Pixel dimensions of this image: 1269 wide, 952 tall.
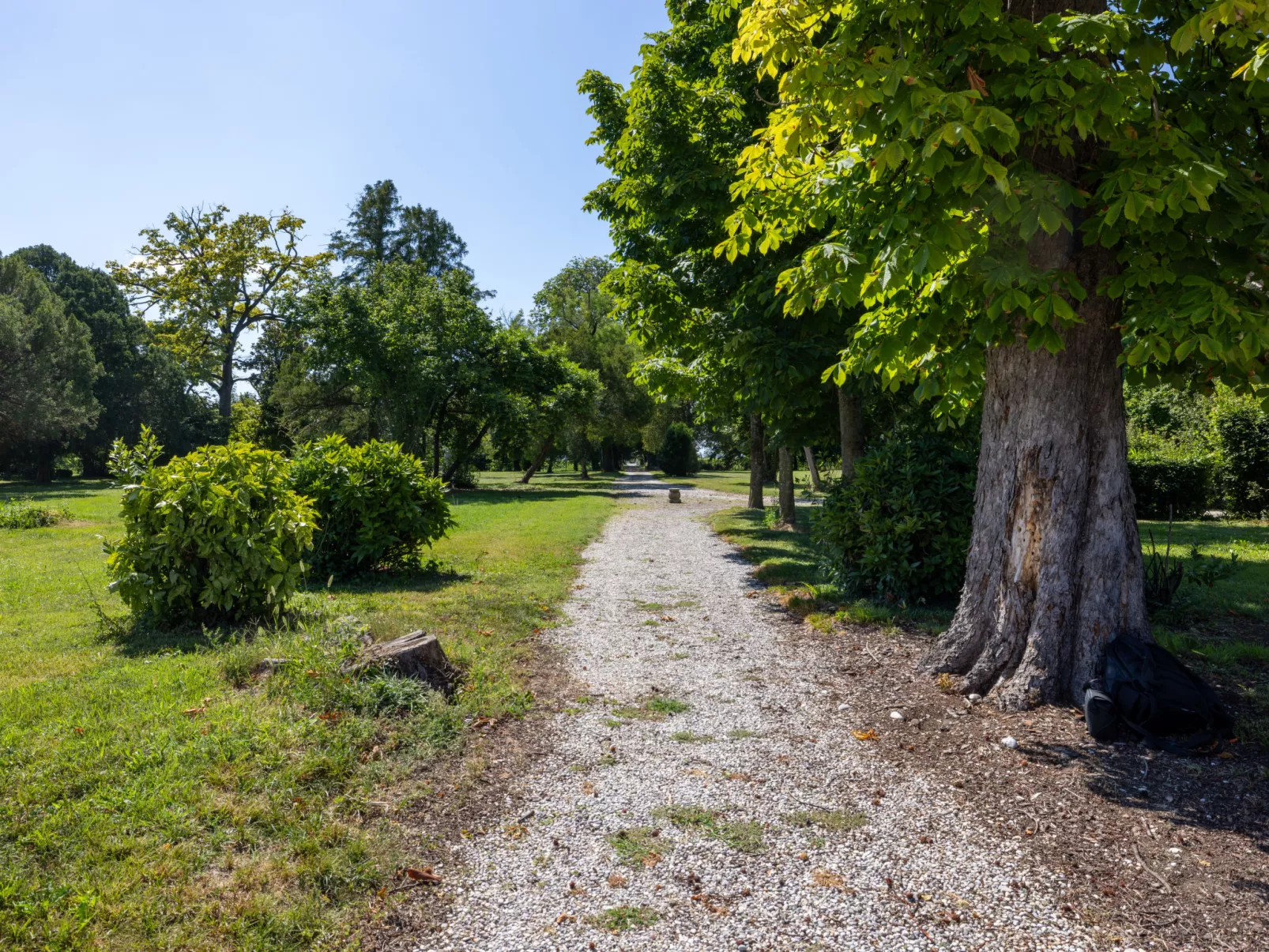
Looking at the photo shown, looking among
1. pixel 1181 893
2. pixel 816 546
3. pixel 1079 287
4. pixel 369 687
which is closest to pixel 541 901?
pixel 369 687

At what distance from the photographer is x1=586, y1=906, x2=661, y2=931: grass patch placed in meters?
2.73

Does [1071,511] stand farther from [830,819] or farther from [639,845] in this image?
[639,845]

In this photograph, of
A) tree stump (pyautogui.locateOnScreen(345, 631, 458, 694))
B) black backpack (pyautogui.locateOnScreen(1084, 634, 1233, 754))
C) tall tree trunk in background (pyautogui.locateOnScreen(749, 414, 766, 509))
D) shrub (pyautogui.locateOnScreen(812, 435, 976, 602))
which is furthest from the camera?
tall tree trunk in background (pyautogui.locateOnScreen(749, 414, 766, 509))

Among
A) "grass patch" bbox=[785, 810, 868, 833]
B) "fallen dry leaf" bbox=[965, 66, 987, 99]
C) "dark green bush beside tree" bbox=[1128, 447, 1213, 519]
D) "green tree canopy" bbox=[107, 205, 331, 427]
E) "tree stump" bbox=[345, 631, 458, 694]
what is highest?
"green tree canopy" bbox=[107, 205, 331, 427]

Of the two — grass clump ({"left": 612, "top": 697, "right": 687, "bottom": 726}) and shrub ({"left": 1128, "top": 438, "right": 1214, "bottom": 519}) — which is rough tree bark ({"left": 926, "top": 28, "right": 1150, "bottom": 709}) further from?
shrub ({"left": 1128, "top": 438, "right": 1214, "bottom": 519})

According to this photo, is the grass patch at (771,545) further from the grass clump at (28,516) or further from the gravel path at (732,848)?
the grass clump at (28,516)

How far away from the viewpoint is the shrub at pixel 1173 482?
17078mm

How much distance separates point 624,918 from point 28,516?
629 inches

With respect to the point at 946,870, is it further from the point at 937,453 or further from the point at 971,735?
the point at 937,453

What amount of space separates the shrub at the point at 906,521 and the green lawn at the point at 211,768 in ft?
11.5

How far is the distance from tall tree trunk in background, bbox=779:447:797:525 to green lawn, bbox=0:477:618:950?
1019 centimetres

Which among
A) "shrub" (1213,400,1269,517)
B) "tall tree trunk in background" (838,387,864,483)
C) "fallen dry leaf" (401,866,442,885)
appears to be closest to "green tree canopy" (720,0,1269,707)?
"fallen dry leaf" (401,866,442,885)

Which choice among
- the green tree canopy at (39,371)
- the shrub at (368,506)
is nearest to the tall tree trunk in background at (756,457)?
the shrub at (368,506)

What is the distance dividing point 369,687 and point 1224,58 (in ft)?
21.9
